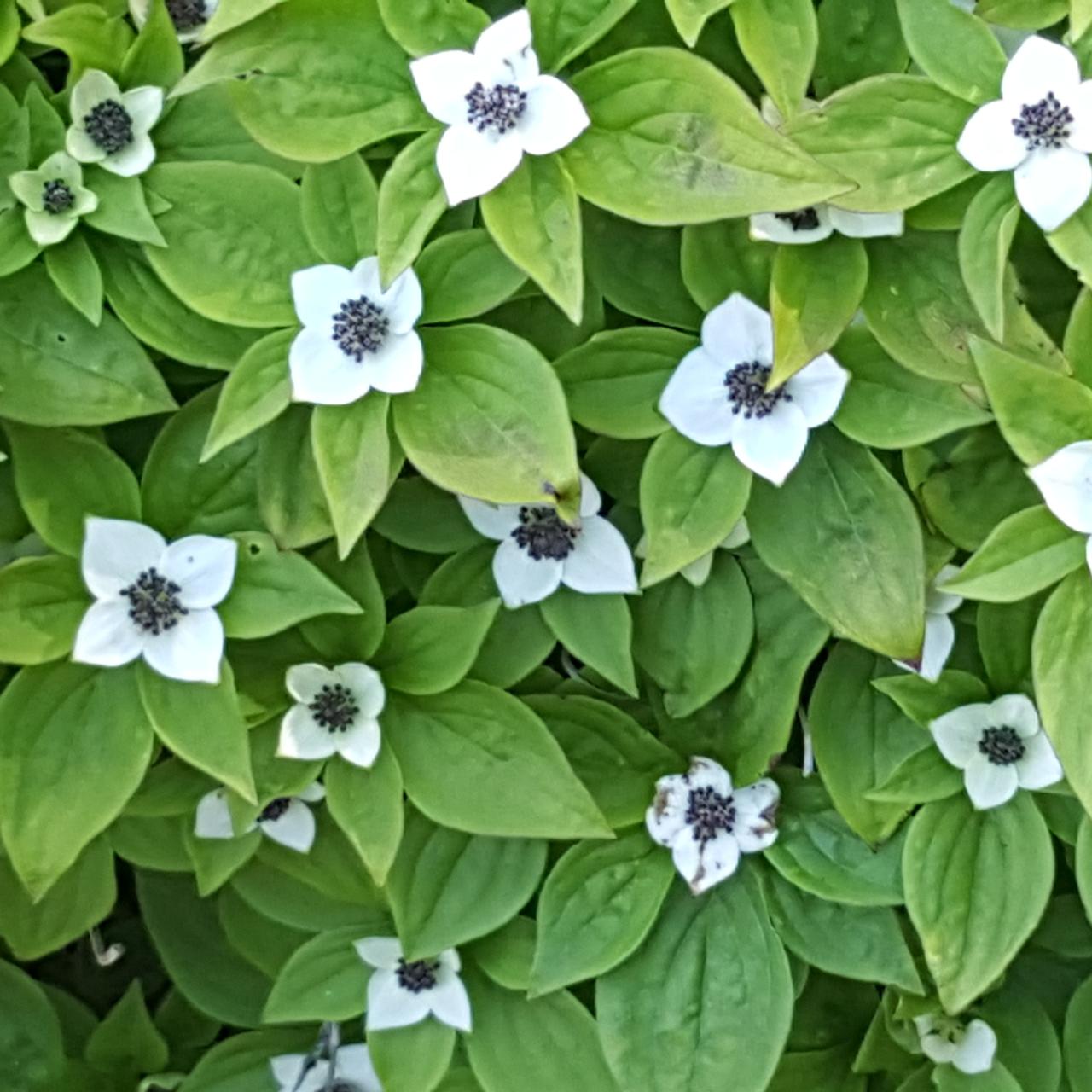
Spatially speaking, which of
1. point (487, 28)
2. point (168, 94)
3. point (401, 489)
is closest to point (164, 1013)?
point (401, 489)

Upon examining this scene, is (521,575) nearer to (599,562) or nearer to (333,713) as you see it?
(599,562)

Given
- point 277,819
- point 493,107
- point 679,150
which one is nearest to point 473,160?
point 493,107

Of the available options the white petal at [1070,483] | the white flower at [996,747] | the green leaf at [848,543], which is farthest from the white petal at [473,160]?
the white flower at [996,747]

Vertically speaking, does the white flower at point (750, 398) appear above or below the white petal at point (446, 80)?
below

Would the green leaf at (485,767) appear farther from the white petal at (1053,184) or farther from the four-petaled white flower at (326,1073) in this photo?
the white petal at (1053,184)

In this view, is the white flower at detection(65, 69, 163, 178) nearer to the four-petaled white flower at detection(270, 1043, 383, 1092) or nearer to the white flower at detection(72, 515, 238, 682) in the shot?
the white flower at detection(72, 515, 238, 682)

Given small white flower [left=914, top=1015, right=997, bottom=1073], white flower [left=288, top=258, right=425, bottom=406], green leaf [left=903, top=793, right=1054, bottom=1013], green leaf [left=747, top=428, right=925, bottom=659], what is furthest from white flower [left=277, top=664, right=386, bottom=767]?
small white flower [left=914, top=1015, right=997, bottom=1073]
